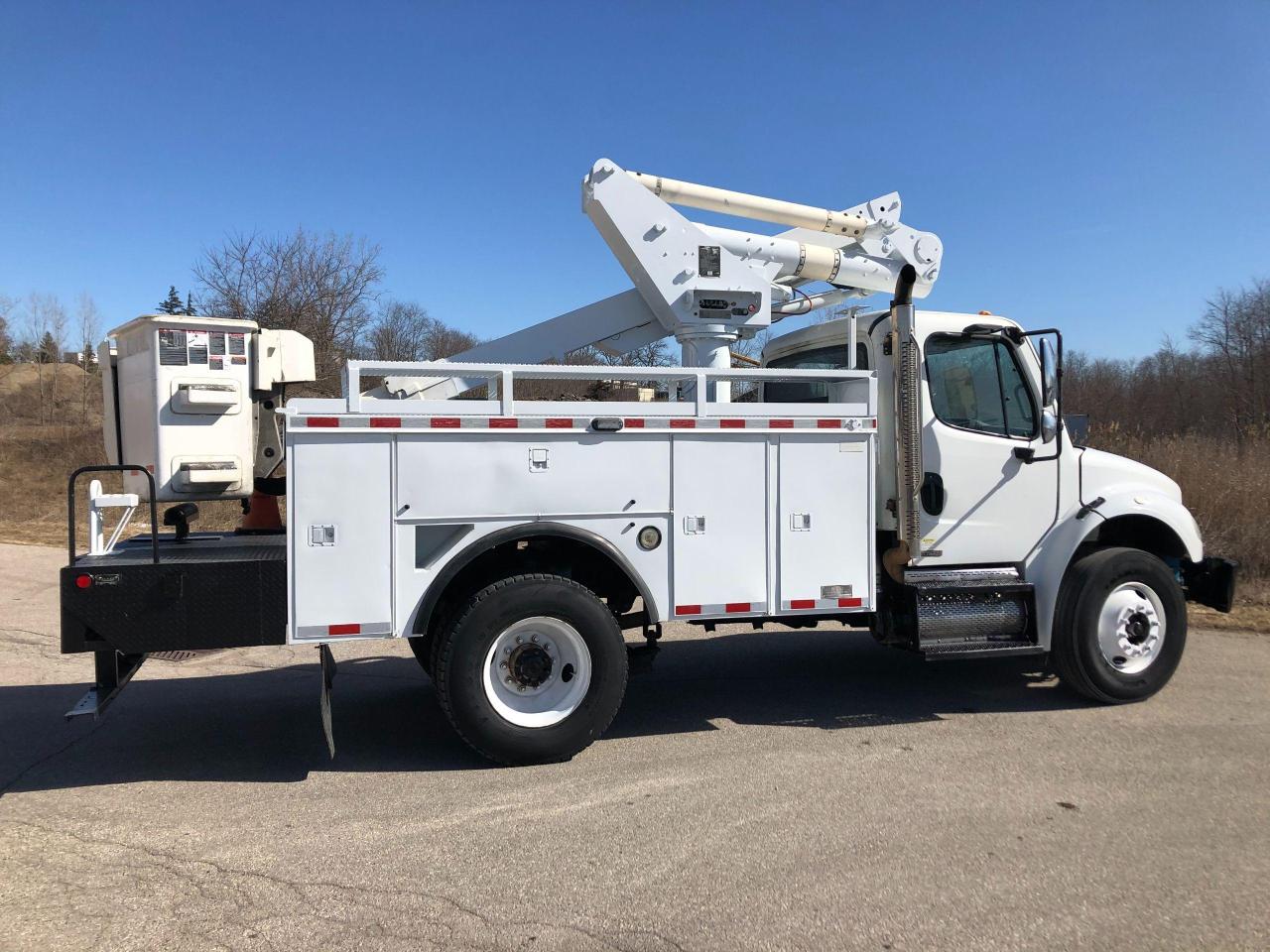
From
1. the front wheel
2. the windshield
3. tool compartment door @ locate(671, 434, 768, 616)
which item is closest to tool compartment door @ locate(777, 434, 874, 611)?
tool compartment door @ locate(671, 434, 768, 616)

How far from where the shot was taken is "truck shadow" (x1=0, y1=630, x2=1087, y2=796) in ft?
16.6

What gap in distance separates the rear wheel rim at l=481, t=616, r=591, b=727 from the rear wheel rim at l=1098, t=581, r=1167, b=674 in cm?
348

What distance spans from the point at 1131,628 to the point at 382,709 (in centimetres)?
514

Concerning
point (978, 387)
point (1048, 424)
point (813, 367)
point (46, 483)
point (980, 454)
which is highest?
point (813, 367)

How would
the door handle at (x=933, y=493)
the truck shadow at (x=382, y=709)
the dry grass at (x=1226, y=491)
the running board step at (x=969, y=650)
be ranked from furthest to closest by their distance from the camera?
the dry grass at (x=1226, y=491) < the door handle at (x=933, y=493) < the running board step at (x=969, y=650) < the truck shadow at (x=382, y=709)

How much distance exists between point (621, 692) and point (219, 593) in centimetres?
222

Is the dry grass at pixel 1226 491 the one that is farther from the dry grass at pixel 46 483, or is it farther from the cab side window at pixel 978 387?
the dry grass at pixel 46 483

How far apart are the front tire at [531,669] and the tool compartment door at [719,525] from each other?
0.57 metres

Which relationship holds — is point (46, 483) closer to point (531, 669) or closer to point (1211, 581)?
point (531, 669)

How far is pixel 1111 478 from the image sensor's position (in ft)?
19.8

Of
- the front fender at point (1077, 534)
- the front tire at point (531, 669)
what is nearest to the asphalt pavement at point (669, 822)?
the front tire at point (531, 669)

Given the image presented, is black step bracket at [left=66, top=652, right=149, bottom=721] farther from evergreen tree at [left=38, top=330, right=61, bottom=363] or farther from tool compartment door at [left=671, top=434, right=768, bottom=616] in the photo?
evergreen tree at [left=38, top=330, right=61, bottom=363]

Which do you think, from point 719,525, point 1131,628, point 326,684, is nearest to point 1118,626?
point 1131,628

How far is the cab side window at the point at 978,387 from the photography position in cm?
577
